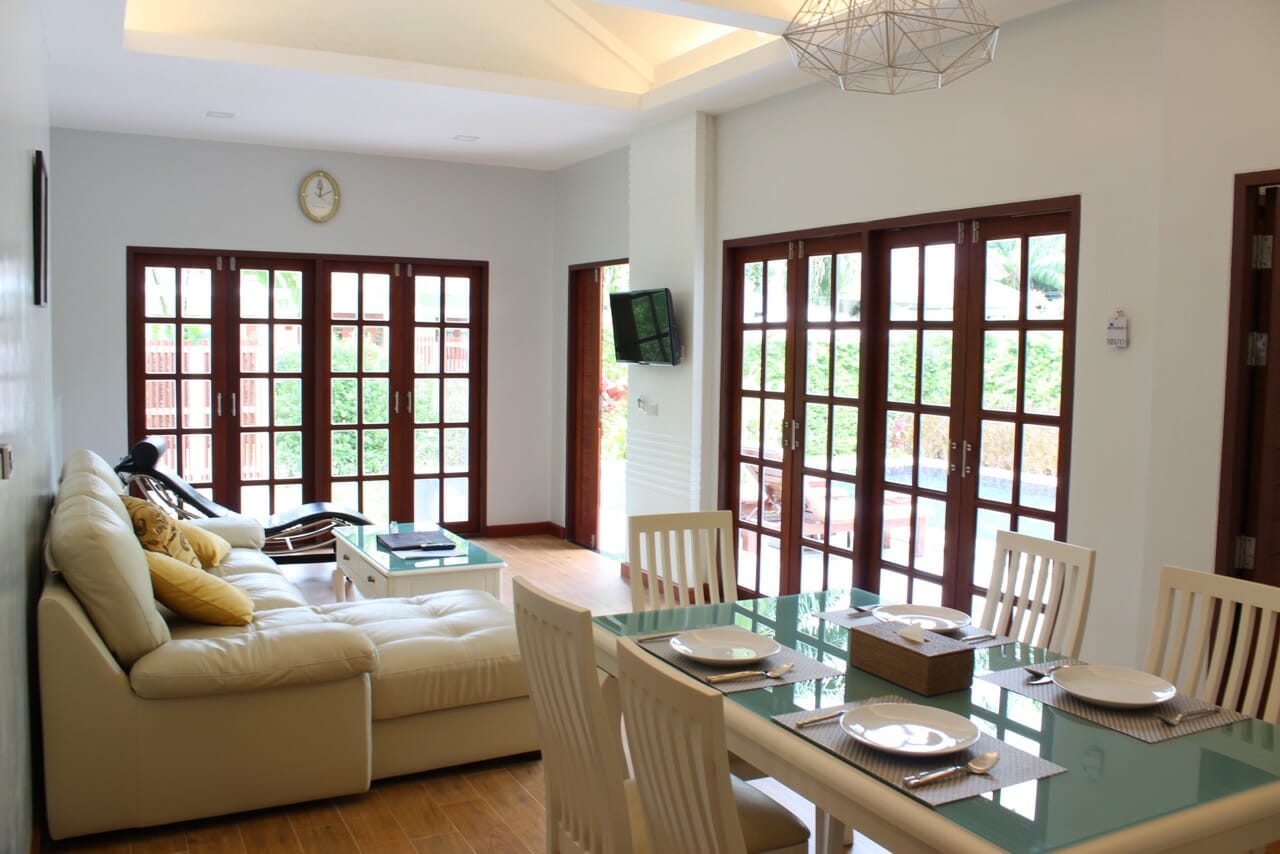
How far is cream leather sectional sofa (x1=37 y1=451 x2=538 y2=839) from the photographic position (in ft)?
9.30

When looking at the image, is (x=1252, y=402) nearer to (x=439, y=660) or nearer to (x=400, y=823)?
(x=439, y=660)

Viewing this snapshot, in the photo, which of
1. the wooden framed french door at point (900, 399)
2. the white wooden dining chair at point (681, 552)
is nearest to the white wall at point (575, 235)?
the wooden framed french door at point (900, 399)

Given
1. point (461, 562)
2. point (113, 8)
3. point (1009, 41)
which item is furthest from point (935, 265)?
point (113, 8)

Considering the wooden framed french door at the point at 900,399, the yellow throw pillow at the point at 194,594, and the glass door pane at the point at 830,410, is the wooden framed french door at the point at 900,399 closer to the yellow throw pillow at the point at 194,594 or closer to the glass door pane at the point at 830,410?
the glass door pane at the point at 830,410

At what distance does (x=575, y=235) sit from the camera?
732cm

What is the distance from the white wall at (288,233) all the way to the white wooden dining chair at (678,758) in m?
5.70

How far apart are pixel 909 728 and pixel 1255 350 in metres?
2.07

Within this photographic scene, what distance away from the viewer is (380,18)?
5199 millimetres

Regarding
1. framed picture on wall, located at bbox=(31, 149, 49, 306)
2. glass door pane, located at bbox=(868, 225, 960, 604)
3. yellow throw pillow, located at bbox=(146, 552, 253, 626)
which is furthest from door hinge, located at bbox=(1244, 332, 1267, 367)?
framed picture on wall, located at bbox=(31, 149, 49, 306)

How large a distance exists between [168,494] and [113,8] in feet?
8.61

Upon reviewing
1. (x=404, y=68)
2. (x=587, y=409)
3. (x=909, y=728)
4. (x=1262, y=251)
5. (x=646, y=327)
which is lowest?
(x=909, y=728)

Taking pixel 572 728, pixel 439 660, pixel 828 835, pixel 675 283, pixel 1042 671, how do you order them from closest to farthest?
pixel 572 728 < pixel 1042 671 < pixel 828 835 < pixel 439 660 < pixel 675 283

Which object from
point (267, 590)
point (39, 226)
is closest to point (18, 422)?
point (39, 226)

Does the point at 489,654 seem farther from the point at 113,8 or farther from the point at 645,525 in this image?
the point at 113,8
